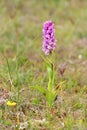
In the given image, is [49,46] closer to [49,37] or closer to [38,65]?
[49,37]

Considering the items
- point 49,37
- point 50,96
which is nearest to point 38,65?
point 50,96

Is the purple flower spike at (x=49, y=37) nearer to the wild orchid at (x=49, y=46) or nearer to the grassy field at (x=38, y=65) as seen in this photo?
the wild orchid at (x=49, y=46)

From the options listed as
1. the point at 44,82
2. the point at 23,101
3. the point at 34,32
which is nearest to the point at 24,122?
the point at 23,101

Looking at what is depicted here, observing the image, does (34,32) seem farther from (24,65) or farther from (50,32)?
(50,32)

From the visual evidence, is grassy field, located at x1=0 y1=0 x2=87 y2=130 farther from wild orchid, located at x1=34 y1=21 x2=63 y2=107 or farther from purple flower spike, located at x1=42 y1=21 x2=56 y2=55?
purple flower spike, located at x1=42 y1=21 x2=56 y2=55

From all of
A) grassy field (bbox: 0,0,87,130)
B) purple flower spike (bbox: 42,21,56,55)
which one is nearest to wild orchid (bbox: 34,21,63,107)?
purple flower spike (bbox: 42,21,56,55)

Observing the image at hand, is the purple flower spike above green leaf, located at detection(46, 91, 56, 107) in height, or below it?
above

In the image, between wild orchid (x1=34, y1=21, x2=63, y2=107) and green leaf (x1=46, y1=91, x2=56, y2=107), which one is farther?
green leaf (x1=46, y1=91, x2=56, y2=107)

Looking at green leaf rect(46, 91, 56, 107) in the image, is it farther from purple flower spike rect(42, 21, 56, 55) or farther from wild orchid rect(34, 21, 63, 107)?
purple flower spike rect(42, 21, 56, 55)
